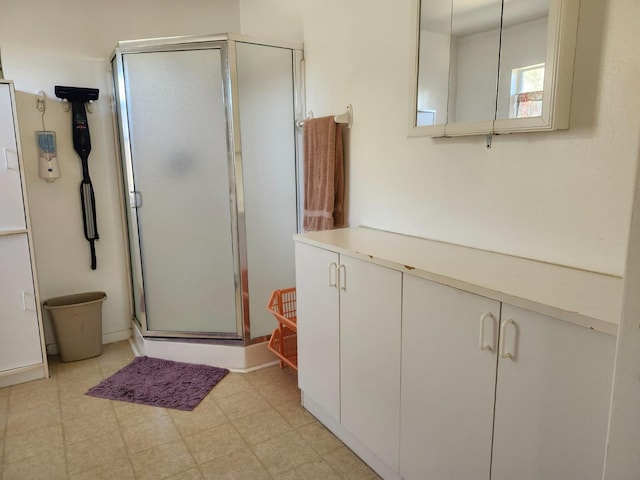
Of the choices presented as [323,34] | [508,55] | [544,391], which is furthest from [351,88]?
[544,391]

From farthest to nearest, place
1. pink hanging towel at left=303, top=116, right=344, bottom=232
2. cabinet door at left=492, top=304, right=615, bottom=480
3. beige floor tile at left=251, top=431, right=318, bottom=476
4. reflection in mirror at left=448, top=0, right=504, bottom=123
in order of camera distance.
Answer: pink hanging towel at left=303, top=116, right=344, bottom=232
beige floor tile at left=251, top=431, right=318, bottom=476
reflection in mirror at left=448, top=0, right=504, bottom=123
cabinet door at left=492, top=304, right=615, bottom=480

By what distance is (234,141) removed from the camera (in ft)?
8.44

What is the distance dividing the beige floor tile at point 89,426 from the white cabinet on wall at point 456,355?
3.49 ft

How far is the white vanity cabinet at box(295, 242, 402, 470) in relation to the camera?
168 cm

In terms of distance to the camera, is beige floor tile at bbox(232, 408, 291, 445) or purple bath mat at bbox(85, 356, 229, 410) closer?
beige floor tile at bbox(232, 408, 291, 445)

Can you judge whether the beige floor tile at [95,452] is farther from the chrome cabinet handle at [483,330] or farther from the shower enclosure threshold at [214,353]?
the chrome cabinet handle at [483,330]

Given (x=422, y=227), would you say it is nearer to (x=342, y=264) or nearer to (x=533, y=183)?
(x=342, y=264)

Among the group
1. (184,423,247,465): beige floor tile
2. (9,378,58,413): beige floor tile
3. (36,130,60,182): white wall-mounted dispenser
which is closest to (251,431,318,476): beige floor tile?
(184,423,247,465): beige floor tile

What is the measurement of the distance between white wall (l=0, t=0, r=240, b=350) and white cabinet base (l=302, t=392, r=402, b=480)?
177 centimetres

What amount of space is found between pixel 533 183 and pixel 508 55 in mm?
440

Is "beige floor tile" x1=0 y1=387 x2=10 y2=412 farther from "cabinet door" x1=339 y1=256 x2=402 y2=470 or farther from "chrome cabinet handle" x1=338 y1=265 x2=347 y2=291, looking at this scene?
"chrome cabinet handle" x1=338 y1=265 x2=347 y2=291

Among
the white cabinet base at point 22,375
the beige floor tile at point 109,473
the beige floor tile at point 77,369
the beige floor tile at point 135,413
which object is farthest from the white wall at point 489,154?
the white cabinet base at point 22,375

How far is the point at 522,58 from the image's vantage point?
1.43m

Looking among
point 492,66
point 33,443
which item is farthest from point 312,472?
point 492,66
